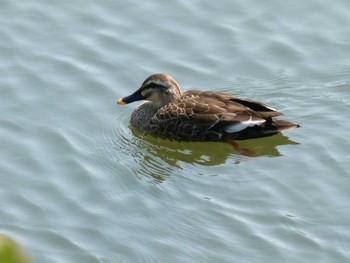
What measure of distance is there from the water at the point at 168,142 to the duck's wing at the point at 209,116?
212mm

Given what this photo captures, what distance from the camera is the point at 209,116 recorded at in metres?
8.31

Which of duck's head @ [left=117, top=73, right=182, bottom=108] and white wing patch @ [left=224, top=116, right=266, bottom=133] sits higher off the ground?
duck's head @ [left=117, top=73, right=182, bottom=108]

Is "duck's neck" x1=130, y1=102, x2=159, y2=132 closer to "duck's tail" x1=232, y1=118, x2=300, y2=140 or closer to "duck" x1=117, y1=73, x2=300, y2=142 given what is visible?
"duck" x1=117, y1=73, x2=300, y2=142

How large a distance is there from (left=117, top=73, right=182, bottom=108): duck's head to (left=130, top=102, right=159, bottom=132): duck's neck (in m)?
0.16

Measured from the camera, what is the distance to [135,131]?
8.75 meters

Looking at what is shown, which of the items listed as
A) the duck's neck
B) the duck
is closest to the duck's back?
the duck

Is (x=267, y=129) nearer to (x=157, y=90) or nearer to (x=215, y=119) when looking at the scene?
(x=215, y=119)

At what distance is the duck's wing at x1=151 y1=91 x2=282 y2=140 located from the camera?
26.9ft

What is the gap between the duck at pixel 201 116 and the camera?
8.17 meters

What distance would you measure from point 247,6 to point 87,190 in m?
5.06

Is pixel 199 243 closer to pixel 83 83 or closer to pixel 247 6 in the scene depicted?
pixel 83 83

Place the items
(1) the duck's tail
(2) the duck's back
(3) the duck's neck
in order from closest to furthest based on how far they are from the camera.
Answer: (1) the duck's tail
(2) the duck's back
(3) the duck's neck

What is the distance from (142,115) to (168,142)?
0.55 meters

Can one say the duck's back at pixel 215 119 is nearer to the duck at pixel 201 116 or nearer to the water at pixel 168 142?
the duck at pixel 201 116
